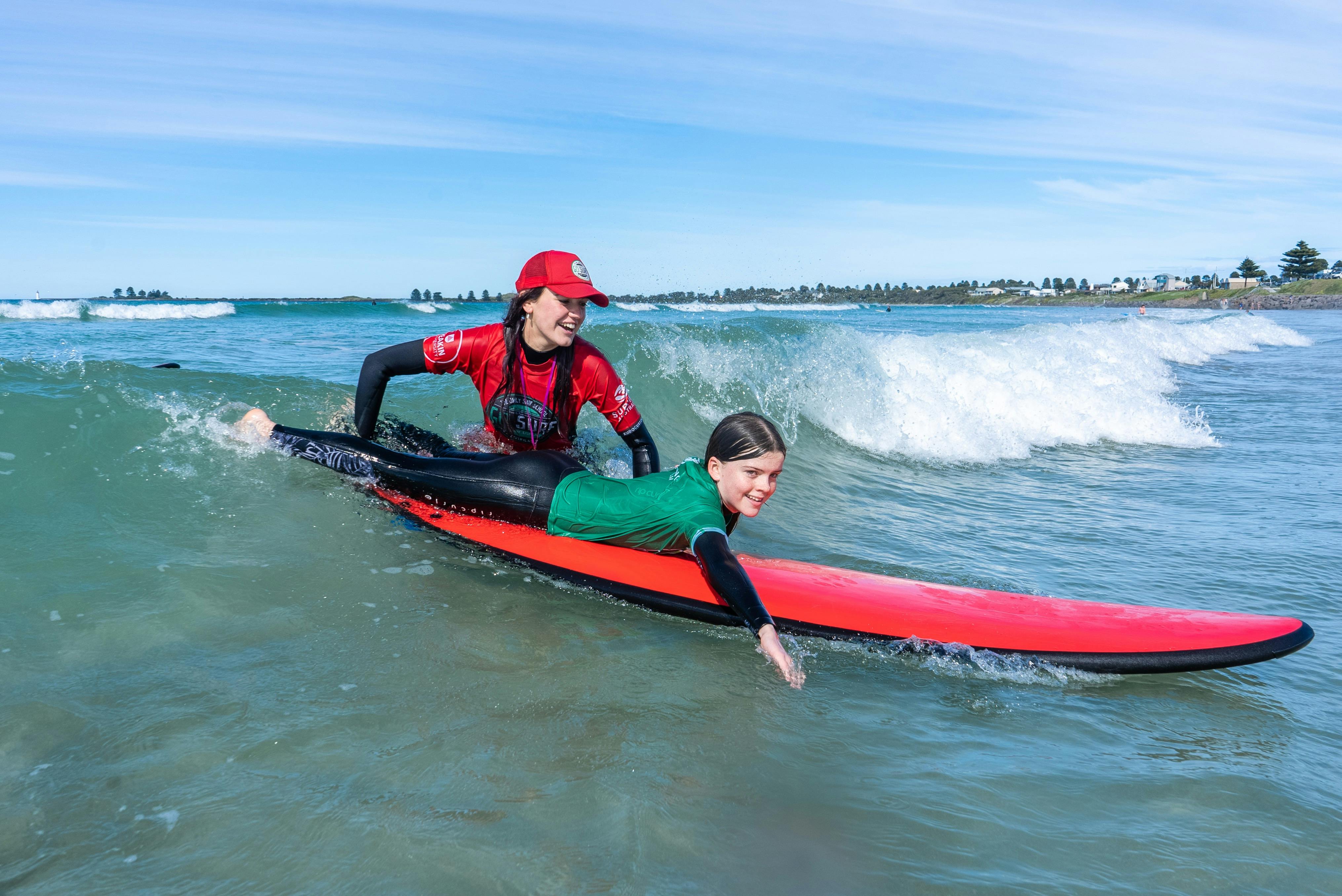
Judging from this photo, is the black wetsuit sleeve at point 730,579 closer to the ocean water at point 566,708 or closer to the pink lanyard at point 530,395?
the ocean water at point 566,708

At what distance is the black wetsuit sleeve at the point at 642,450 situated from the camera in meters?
4.19

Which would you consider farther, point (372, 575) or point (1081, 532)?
point (1081, 532)

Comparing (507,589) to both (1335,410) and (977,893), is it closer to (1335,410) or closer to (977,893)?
(977,893)

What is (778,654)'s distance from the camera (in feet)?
8.85

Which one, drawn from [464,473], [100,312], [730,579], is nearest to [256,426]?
[464,473]

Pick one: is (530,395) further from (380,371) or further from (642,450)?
(380,371)

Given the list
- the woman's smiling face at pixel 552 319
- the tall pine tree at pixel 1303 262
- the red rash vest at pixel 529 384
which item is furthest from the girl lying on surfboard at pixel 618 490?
the tall pine tree at pixel 1303 262

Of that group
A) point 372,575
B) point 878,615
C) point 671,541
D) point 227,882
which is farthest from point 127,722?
point 878,615

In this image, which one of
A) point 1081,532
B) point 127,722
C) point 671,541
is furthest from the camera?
point 1081,532

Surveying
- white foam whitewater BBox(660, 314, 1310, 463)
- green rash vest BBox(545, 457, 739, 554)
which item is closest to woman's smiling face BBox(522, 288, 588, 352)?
green rash vest BBox(545, 457, 739, 554)

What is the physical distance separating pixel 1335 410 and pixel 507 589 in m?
11.3

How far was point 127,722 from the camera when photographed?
239 centimetres

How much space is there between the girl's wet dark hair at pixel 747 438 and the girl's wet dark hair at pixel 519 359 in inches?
46.4

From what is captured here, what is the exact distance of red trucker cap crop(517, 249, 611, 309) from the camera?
3.70 m
